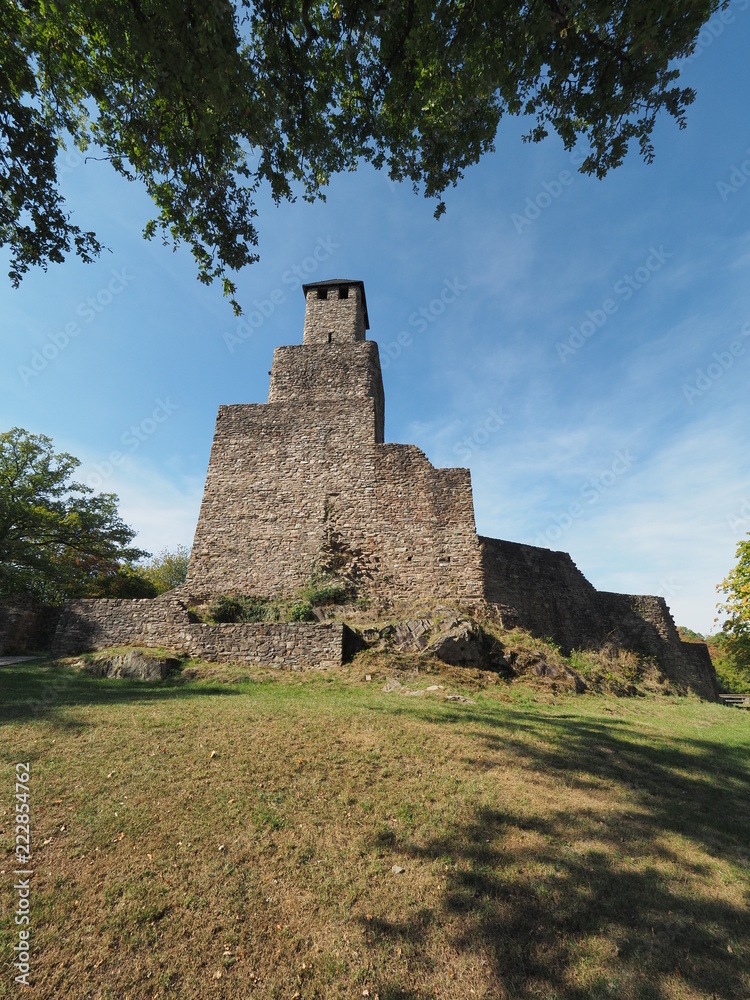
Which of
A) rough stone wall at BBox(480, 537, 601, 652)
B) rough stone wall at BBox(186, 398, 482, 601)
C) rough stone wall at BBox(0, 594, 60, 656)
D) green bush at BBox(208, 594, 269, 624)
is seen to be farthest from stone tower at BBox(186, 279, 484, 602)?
rough stone wall at BBox(0, 594, 60, 656)

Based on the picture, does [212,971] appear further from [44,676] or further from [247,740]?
[44,676]

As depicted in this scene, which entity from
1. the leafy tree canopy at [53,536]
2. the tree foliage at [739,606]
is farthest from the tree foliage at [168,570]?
the tree foliage at [739,606]

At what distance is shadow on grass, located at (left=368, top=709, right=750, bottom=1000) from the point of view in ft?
9.19

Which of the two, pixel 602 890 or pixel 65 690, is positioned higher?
→ pixel 65 690

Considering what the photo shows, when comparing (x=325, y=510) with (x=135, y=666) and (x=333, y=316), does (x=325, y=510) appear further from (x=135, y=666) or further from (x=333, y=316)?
(x=333, y=316)

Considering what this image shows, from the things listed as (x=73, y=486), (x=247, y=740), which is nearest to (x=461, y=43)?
(x=247, y=740)

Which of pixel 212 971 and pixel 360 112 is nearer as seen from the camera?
pixel 212 971

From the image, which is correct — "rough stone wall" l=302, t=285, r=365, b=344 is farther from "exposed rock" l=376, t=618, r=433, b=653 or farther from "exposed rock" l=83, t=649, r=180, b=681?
"exposed rock" l=83, t=649, r=180, b=681

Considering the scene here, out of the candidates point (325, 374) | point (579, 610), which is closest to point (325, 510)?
point (325, 374)

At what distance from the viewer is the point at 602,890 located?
3.51 meters

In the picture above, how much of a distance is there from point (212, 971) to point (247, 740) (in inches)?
136

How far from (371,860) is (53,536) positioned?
25.5 meters

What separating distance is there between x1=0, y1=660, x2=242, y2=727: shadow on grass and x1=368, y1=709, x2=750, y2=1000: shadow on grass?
6526mm

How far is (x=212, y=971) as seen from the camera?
283cm
